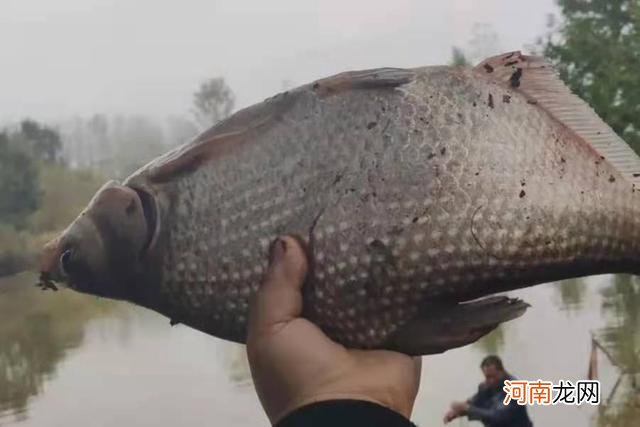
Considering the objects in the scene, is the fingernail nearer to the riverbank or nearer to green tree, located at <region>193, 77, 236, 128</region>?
the riverbank

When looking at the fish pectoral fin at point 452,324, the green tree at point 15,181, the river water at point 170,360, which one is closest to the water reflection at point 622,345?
the river water at point 170,360

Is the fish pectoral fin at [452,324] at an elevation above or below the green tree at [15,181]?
below

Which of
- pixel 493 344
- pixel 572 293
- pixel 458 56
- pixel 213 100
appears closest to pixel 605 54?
pixel 458 56

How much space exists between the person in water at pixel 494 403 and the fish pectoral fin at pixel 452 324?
0.73 meters

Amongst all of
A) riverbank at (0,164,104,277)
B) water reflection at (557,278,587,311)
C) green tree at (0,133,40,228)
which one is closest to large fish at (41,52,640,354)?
riverbank at (0,164,104,277)

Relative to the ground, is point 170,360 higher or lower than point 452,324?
lower

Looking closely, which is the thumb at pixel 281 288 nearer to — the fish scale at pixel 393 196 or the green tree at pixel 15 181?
the fish scale at pixel 393 196

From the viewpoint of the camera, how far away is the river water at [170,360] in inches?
50.8

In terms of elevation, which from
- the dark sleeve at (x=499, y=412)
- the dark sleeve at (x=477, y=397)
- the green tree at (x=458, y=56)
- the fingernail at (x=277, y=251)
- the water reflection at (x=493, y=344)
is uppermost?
the green tree at (x=458, y=56)

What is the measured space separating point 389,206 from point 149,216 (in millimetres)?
197

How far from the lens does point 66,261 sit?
797 mm

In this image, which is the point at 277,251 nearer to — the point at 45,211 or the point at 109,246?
the point at 109,246

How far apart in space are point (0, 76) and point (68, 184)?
9.3 inches

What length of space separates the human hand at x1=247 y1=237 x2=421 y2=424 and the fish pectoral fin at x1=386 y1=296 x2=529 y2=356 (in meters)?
0.03
